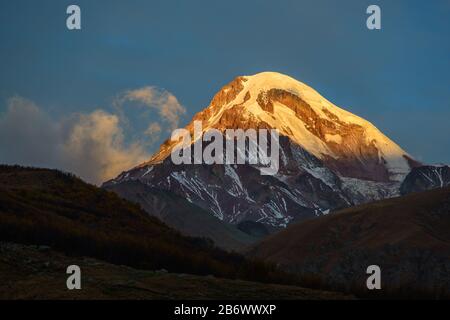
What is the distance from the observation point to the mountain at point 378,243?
8803 centimetres

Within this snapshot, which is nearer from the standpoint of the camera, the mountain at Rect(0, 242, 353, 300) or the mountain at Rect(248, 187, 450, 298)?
the mountain at Rect(0, 242, 353, 300)

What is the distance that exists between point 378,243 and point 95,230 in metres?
56.2

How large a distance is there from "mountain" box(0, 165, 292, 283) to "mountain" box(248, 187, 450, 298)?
2735 centimetres

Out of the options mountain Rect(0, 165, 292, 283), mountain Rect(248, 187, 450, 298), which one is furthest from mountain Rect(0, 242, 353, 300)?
mountain Rect(248, 187, 450, 298)

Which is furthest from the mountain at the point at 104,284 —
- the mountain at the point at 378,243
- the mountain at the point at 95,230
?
the mountain at the point at 378,243

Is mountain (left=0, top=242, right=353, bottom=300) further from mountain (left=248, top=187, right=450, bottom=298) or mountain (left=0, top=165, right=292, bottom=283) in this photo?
mountain (left=248, top=187, right=450, bottom=298)

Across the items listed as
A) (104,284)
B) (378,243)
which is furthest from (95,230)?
(378,243)

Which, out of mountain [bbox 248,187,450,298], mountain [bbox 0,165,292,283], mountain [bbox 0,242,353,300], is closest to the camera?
mountain [bbox 0,242,353,300]

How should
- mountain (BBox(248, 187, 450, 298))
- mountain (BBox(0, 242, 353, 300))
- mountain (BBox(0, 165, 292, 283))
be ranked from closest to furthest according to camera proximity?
mountain (BBox(0, 242, 353, 300)) < mountain (BBox(0, 165, 292, 283)) < mountain (BBox(248, 187, 450, 298))

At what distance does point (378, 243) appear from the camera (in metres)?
97.8

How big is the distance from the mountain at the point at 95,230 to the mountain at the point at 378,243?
27348 mm

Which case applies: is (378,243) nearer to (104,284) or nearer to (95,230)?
(95,230)

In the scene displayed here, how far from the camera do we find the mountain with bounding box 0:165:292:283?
41.8 meters
